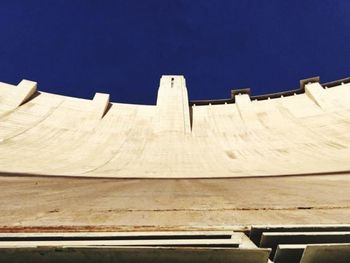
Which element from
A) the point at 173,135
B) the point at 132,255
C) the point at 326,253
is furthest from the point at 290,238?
the point at 173,135

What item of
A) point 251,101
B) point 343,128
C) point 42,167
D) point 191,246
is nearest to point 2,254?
point 191,246

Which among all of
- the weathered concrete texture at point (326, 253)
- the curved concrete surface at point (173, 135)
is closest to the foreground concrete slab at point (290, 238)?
→ the weathered concrete texture at point (326, 253)

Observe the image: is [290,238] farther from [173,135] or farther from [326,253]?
[173,135]

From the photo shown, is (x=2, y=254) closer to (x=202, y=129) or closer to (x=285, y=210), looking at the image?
(x=285, y=210)

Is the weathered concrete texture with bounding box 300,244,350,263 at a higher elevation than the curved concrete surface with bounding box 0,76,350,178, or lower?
lower

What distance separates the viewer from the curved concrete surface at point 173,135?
38.5 ft

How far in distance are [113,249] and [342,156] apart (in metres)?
12.5

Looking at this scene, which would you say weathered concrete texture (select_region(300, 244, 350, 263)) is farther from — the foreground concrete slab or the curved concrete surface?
the curved concrete surface

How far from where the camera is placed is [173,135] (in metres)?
17.9

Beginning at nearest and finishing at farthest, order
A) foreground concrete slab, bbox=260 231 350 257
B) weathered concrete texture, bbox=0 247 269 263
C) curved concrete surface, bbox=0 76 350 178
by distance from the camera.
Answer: weathered concrete texture, bbox=0 247 269 263
foreground concrete slab, bbox=260 231 350 257
curved concrete surface, bbox=0 76 350 178

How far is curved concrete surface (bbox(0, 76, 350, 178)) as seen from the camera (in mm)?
11742

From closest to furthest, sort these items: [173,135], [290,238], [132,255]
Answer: [132,255] < [290,238] < [173,135]

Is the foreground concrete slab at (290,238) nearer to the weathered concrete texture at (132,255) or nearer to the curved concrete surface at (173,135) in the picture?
the weathered concrete texture at (132,255)

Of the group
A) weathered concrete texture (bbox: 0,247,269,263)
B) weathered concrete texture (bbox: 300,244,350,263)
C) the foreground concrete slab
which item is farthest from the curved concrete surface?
weathered concrete texture (bbox: 0,247,269,263)
